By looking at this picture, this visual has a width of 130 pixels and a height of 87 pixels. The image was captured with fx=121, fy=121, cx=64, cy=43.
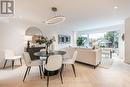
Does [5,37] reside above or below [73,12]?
below

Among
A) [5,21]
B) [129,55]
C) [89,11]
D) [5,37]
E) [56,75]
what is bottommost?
[56,75]

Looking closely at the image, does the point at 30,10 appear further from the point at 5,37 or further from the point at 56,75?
the point at 56,75

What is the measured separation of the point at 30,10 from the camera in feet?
18.9

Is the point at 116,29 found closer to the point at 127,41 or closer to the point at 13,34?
the point at 127,41

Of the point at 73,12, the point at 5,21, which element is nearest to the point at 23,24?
the point at 5,21

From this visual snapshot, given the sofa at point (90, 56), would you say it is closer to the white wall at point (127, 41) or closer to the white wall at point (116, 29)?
the white wall at point (127, 41)

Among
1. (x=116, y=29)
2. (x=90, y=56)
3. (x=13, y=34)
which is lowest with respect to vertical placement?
(x=90, y=56)

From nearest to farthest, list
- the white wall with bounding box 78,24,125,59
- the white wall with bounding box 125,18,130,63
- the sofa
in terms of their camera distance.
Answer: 1. the sofa
2. the white wall with bounding box 125,18,130,63
3. the white wall with bounding box 78,24,125,59

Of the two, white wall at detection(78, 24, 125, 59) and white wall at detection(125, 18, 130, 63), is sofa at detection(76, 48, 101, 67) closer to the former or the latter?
white wall at detection(125, 18, 130, 63)

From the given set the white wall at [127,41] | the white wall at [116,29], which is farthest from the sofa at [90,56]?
the white wall at [116,29]

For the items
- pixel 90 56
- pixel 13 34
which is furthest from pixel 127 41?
pixel 13 34

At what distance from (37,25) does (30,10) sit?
1.81 m

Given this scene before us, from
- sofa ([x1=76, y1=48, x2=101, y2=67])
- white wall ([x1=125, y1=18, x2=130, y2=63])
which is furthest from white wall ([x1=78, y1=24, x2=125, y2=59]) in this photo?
sofa ([x1=76, y1=48, x2=101, y2=67])

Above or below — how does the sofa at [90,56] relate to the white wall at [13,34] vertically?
below
